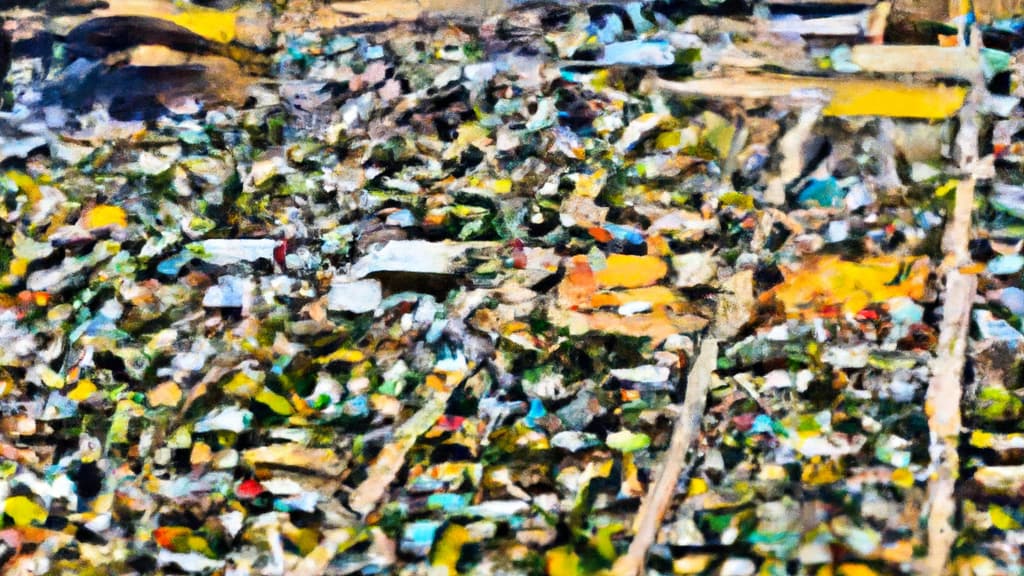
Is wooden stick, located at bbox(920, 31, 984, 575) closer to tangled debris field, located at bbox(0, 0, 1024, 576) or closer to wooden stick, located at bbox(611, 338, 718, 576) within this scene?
tangled debris field, located at bbox(0, 0, 1024, 576)

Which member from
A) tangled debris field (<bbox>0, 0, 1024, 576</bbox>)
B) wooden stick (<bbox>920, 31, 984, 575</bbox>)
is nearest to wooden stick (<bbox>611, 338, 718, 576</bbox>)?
tangled debris field (<bbox>0, 0, 1024, 576</bbox>)

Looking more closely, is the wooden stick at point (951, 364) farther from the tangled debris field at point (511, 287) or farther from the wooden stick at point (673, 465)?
the wooden stick at point (673, 465)

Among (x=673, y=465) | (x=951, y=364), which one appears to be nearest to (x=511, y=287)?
(x=673, y=465)

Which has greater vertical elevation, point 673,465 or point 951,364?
point 951,364

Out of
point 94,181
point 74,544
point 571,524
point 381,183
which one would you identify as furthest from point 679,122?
point 74,544

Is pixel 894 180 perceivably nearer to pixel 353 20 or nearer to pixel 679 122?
pixel 679 122

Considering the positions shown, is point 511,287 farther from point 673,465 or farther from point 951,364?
point 951,364

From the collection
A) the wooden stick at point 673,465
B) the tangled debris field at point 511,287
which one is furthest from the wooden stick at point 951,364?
the wooden stick at point 673,465
